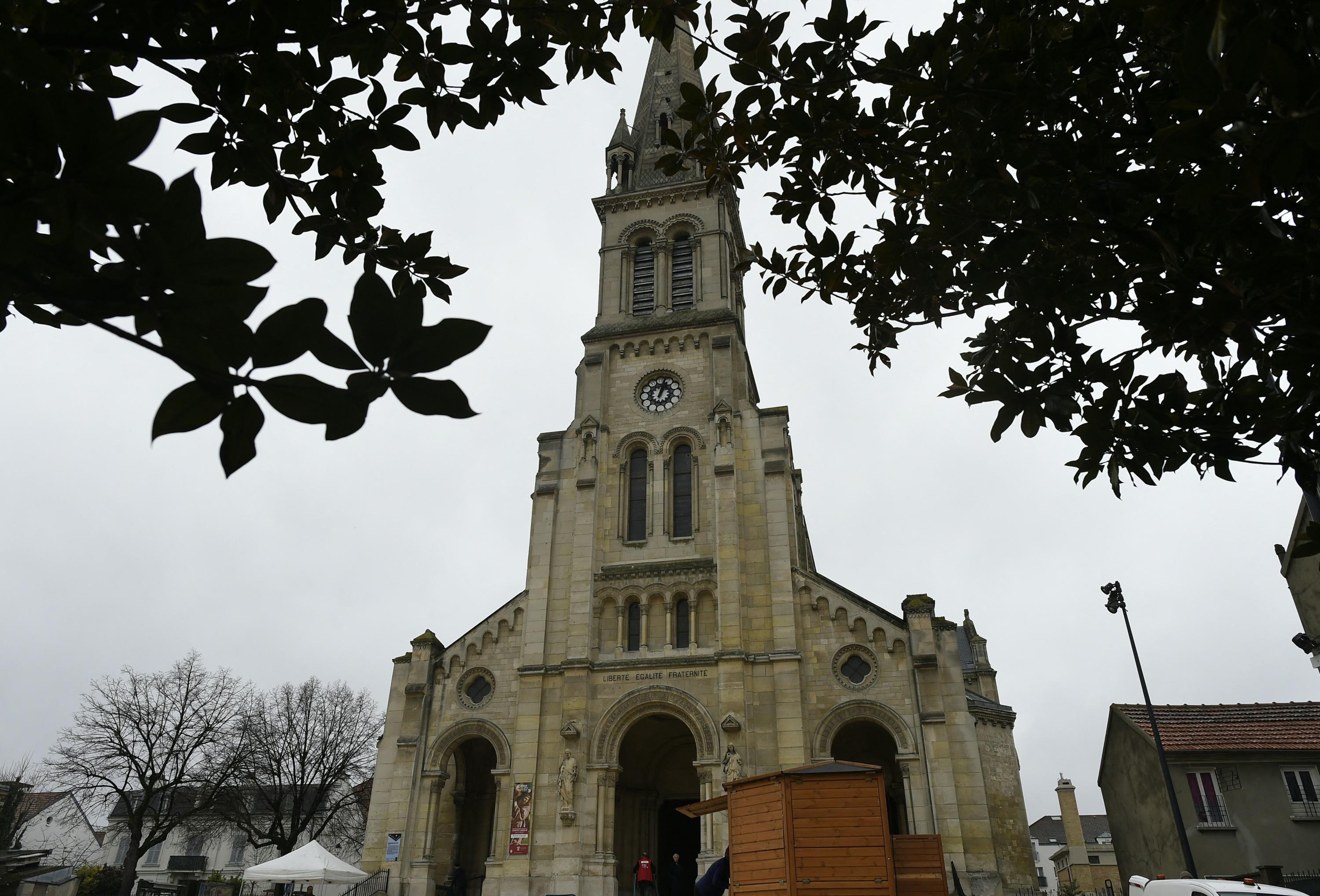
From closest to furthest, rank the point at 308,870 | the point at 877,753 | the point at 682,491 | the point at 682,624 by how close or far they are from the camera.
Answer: the point at 308,870
the point at 682,624
the point at 877,753
the point at 682,491

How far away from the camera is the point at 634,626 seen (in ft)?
81.5

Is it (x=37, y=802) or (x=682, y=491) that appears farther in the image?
(x=37, y=802)

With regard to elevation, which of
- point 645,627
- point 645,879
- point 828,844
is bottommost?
point 645,879

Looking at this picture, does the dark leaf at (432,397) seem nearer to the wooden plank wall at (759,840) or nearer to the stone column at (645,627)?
the wooden plank wall at (759,840)

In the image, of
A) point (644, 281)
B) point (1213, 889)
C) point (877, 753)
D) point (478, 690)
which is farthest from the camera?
point (644, 281)

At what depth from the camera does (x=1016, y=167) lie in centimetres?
468

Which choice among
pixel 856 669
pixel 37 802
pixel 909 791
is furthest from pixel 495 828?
pixel 37 802

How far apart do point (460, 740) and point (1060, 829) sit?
8177 centimetres

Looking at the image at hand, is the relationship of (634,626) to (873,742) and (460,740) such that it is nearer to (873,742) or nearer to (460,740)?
(460,740)

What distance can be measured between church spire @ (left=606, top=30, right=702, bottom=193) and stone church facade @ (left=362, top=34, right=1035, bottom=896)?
235 inches

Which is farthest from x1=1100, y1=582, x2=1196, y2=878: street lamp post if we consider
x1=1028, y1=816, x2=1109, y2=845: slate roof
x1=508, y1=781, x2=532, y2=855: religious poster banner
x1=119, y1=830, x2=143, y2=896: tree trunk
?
x1=1028, y1=816, x2=1109, y2=845: slate roof

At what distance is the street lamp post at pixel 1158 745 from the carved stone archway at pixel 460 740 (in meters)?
16.1

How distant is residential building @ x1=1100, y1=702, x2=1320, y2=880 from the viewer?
21.0m

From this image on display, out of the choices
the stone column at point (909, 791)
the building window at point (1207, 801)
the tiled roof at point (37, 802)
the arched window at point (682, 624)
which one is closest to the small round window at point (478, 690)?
the arched window at point (682, 624)
